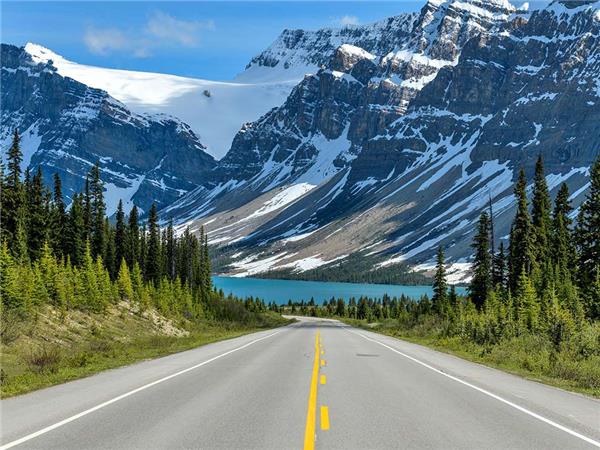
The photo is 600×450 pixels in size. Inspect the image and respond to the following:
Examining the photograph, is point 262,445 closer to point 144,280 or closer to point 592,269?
point 592,269

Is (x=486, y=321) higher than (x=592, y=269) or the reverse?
the reverse

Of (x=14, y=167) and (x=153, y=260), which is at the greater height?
(x=14, y=167)

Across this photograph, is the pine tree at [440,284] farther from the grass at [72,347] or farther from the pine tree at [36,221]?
the pine tree at [36,221]

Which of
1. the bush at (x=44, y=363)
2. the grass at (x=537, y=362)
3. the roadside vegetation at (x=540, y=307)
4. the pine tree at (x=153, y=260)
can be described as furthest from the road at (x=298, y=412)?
the pine tree at (x=153, y=260)

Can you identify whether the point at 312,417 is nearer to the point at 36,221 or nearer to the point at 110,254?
the point at 36,221

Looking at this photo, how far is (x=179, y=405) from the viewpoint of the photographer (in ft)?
47.8

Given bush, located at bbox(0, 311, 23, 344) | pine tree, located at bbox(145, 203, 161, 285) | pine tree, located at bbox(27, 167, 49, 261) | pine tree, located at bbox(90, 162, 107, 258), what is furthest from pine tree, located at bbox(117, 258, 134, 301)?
bush, located at bbox(0, 311, 23, 344)

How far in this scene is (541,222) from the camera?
63.1 metres

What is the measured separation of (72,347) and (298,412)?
22.9 metres

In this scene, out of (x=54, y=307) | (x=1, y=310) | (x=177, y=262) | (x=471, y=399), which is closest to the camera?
(x=471, y=399)

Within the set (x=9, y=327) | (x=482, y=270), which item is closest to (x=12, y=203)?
(x=9, y=327)

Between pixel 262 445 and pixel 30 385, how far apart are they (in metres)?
10.0

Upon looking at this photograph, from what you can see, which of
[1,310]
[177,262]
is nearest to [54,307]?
[1,310]

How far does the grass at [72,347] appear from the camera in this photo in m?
20.1
